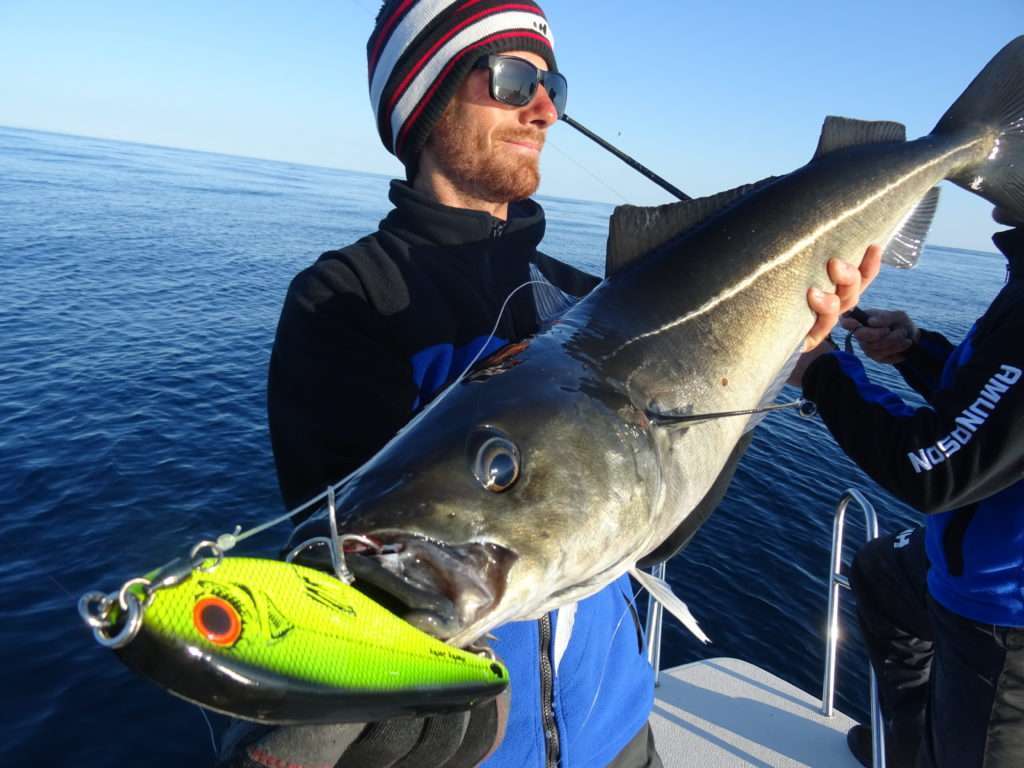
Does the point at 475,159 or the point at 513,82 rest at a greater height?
the point at 513,82

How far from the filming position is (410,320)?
2.55 metres

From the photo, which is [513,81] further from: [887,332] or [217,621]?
[887,332]

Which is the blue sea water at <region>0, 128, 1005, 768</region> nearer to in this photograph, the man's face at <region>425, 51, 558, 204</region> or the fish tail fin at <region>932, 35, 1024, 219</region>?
the man's face at <region>425, 51, 558, 204</region>

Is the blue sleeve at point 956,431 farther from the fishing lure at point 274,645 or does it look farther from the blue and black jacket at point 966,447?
the fishing lure at point 274,645

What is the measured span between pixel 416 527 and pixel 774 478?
535 inches

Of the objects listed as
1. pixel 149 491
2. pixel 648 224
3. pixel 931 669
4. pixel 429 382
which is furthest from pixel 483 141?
pixel 149 491

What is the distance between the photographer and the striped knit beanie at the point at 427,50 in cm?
291

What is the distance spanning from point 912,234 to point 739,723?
3.69 metres

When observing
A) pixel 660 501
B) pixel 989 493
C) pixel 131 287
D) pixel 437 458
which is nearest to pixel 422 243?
pixel 437 458

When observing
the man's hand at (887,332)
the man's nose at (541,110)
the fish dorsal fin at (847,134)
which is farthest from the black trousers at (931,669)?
the man's nose at (541,110)

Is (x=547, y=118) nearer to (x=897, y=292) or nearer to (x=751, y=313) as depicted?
(x=751, y=313)

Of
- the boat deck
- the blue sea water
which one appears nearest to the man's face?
the boat deck

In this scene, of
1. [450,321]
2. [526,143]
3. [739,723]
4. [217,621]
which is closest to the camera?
[217,621]

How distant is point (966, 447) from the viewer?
9.13ft
